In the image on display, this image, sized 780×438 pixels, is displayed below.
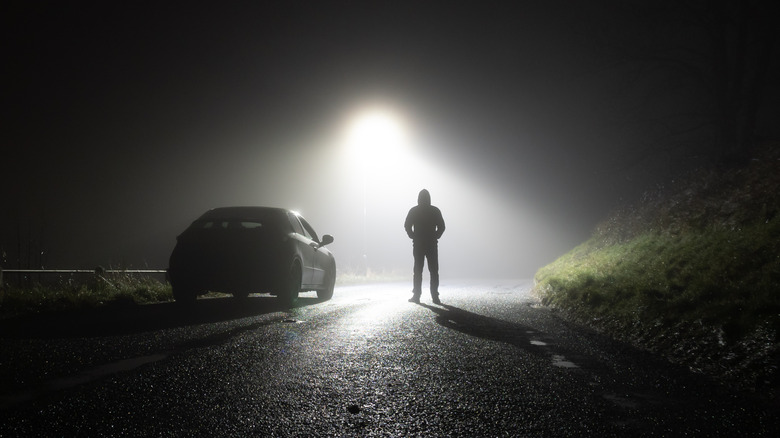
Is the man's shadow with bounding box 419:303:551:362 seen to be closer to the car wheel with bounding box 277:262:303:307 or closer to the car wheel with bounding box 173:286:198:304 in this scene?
the car wheel with bounding box 277:262:303:307

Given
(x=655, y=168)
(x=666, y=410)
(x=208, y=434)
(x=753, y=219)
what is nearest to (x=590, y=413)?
(x=666, y=410)

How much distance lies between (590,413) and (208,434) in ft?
6.70

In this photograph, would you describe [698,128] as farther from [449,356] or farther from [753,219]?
[449,356]

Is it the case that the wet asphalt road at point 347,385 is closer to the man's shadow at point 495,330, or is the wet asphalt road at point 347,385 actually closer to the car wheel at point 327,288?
the man's shadow at point 495,330

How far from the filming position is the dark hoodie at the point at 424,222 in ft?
33.1

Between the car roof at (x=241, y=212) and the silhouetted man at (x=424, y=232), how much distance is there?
2.77 m

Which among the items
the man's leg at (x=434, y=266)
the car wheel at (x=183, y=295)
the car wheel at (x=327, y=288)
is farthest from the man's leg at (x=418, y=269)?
the car wheel at (x=183, y=295)

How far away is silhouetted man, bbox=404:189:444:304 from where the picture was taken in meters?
10.0

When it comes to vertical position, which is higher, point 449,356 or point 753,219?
point 753,219

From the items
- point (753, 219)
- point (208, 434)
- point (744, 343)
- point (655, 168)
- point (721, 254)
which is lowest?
point (208, 434)

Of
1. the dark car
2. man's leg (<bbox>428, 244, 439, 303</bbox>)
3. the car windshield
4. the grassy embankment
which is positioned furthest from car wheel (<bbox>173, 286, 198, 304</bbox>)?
the grassy embankment

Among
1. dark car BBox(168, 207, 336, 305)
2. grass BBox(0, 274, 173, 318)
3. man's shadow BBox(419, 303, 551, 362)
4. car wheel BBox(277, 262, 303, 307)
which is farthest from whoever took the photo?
car wheel BBox(277, 262, 303, 307)

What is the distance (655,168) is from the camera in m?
16.4

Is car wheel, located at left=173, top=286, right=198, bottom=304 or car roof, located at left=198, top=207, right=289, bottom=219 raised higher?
car roof, located at left=198, top=207, right=289, bottom=219
